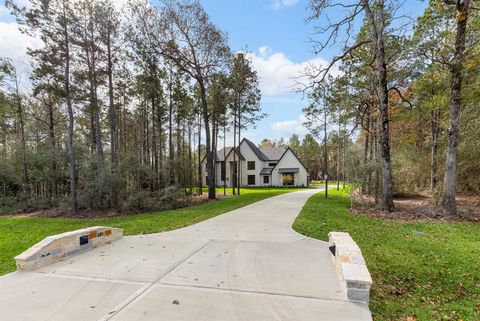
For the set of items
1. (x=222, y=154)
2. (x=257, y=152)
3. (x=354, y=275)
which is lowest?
(x=354, y=275)

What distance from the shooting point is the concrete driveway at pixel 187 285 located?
8.92ft

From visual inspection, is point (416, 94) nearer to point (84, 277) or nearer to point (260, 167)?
point (84, 277)

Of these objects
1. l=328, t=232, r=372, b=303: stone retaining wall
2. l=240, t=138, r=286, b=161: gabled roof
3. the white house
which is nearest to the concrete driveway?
l=328, t=232, r=372, b=303: stone retaining wall

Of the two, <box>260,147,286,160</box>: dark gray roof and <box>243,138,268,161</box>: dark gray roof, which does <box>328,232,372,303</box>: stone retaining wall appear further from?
<box>260,147,286,160</box>: dark gray roof

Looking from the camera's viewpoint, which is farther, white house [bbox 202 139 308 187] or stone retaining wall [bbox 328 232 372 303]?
white house [bbox 202 139 308 187]

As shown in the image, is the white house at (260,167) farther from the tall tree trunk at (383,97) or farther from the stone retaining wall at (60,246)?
the stone retaining wall at (60,246)

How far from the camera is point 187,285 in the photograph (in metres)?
3.38

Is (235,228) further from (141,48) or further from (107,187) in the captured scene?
(141,48)

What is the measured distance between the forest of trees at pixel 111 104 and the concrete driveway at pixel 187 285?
889 centimetres

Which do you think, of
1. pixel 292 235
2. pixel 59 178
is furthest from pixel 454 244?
pixel 59 178

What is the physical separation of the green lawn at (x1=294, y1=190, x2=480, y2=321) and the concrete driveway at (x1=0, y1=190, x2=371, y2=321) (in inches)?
30.2

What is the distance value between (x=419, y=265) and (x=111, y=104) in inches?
575

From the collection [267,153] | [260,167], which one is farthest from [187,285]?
[267,153]

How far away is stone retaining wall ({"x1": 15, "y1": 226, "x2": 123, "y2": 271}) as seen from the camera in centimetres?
401
